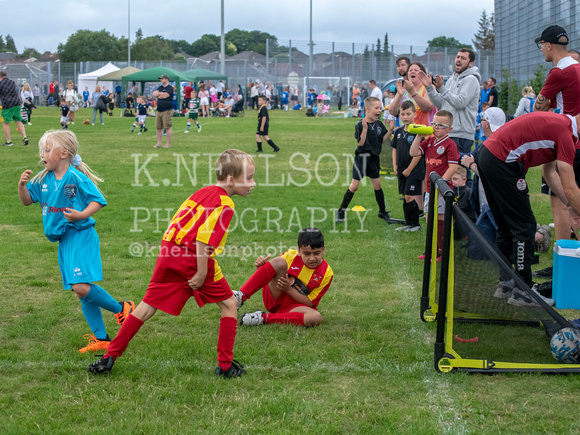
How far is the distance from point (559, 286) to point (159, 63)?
54.0 meters

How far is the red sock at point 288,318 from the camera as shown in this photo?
5.00m

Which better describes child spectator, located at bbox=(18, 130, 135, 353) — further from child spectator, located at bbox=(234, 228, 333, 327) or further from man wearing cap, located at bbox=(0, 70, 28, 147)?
man wearing cap, located at bbox=(0, 70, 28, 147)

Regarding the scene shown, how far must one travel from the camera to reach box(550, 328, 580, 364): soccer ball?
13.5ft

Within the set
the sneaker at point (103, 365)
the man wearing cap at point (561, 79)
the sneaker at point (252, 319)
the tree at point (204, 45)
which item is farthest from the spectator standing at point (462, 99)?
the tree at point (204, 45)

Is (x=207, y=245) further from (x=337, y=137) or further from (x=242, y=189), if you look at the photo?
(x=337, y=137)

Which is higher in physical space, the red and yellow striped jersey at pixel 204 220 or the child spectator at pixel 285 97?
the child spectator at pixel 285 97

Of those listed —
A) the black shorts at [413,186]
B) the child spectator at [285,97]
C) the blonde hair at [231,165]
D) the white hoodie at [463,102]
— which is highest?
the child spectator at [285,97]

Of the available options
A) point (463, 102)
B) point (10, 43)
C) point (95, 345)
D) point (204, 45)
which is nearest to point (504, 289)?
point (95, 345)

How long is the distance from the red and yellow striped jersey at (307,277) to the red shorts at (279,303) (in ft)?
0.39

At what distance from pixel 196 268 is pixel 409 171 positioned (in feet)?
Result: 15.8

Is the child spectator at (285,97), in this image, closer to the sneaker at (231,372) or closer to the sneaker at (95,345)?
the sneaker at (95,345)

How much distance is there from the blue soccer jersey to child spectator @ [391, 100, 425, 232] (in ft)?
15.5

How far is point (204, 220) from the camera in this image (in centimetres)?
383

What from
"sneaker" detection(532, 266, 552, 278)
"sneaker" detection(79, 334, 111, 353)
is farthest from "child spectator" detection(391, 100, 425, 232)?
"sneaker" detection(79, 334, 111, 353)
